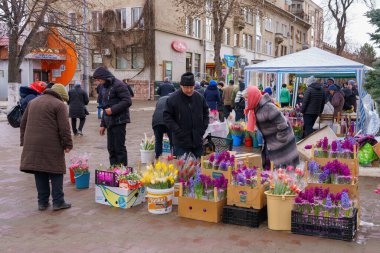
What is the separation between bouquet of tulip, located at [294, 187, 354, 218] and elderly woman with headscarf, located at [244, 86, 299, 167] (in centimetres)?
107

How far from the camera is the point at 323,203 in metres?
4.97

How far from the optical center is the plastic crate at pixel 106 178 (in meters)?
6.13

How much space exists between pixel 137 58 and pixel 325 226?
29281 millimetres

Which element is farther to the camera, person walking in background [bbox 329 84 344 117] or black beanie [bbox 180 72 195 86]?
person walking in background [bbox 329 84 344 117]

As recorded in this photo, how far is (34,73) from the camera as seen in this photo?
102 ft

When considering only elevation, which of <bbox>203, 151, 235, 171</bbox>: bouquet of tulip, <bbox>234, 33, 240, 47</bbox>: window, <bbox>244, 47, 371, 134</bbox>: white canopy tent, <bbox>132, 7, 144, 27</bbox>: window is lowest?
<bbox>203, 151, 235, 171</bbox>: bouquet of tulip

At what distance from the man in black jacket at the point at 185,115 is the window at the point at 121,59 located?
91.4 ft

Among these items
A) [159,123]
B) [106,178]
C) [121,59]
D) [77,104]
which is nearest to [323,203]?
[106,178]

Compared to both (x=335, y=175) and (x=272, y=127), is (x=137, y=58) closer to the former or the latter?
(x=272, y=127)

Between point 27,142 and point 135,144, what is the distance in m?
6.43

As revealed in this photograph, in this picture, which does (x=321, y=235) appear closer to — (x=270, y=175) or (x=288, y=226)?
(x=288, y=226)

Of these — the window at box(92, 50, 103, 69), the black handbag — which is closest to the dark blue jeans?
the black handbag

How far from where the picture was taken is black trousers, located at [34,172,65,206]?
591 centimetres

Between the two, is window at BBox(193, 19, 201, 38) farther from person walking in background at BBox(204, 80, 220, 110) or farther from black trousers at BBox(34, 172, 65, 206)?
black trousers at BBox(34, 172, 65, 206)
